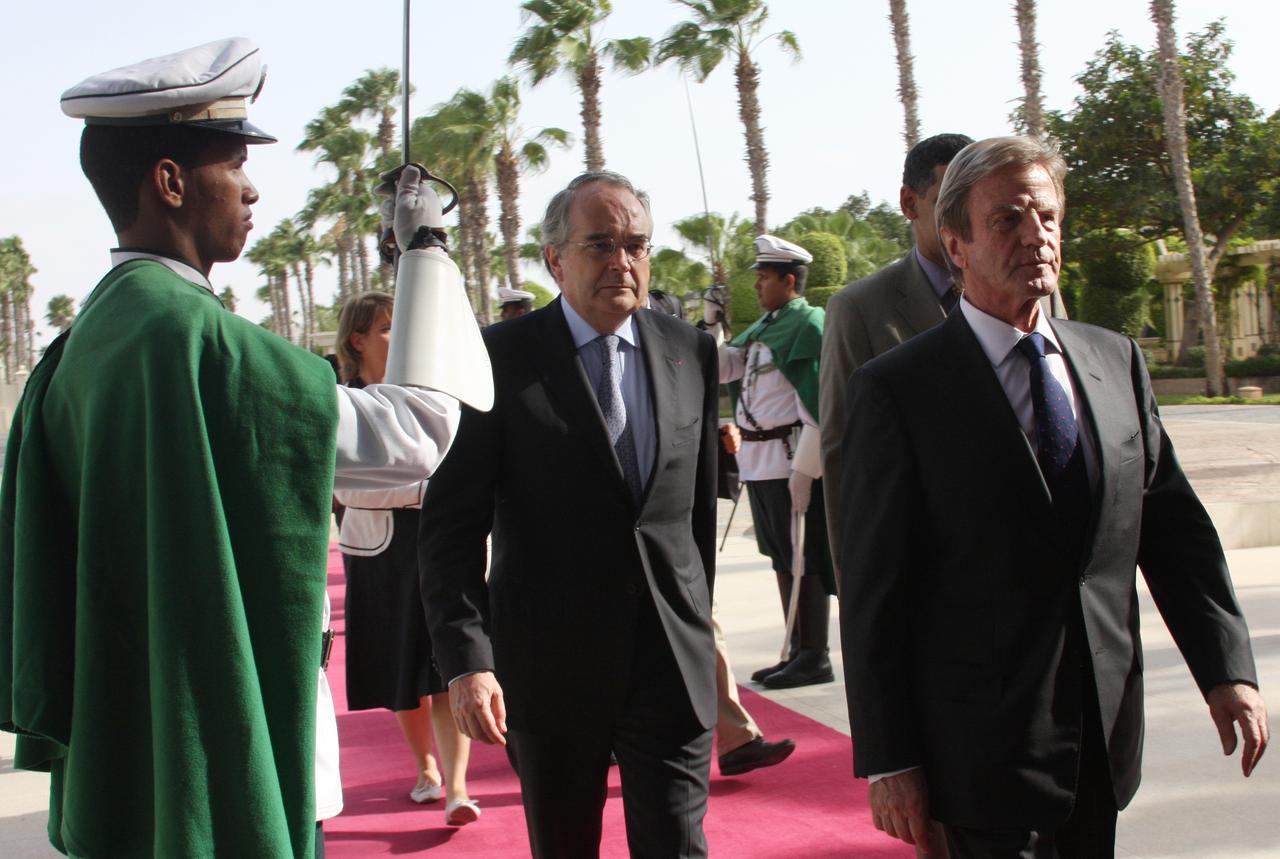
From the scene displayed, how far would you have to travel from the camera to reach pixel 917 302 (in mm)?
3574

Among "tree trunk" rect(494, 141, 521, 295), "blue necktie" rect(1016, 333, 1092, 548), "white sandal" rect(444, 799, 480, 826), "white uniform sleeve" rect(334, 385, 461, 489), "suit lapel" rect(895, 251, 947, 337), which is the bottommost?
"white sandal" rect(444, 799, 480, 826)

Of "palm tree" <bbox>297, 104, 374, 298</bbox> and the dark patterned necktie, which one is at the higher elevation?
"palm tree" <bbox>297, 104, 374, 298</bbox>

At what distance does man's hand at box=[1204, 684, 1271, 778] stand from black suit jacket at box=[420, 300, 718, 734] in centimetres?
112

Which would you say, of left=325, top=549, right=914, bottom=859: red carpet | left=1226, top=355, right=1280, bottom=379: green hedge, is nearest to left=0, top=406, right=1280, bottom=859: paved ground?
left=325, top=549, right=914, bottom=859: red carpet

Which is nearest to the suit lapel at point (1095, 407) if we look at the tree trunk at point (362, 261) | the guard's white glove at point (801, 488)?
the guard's white glove at point (801, 488)

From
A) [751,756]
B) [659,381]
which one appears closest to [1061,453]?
[659,381]

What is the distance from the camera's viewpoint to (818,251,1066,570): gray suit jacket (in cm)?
356

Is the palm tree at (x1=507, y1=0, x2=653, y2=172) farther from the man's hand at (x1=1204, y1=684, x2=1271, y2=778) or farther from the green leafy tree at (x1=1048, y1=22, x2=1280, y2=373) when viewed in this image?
the man's hand at (x1=1204, y1=684, x2=1271, y2=778)

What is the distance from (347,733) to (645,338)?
3846 millimetres

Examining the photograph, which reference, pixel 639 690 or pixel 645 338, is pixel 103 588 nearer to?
pixel 639 690

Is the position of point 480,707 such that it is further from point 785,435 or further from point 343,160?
point 343,160

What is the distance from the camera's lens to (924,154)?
3.63 m

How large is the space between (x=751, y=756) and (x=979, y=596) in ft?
9.45

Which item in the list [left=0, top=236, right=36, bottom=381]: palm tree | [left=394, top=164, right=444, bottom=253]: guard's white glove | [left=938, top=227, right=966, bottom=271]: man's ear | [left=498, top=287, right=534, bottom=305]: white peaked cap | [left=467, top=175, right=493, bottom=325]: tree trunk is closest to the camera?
[left=394, top=164, right=444, bottom=253]: guard's white glove
